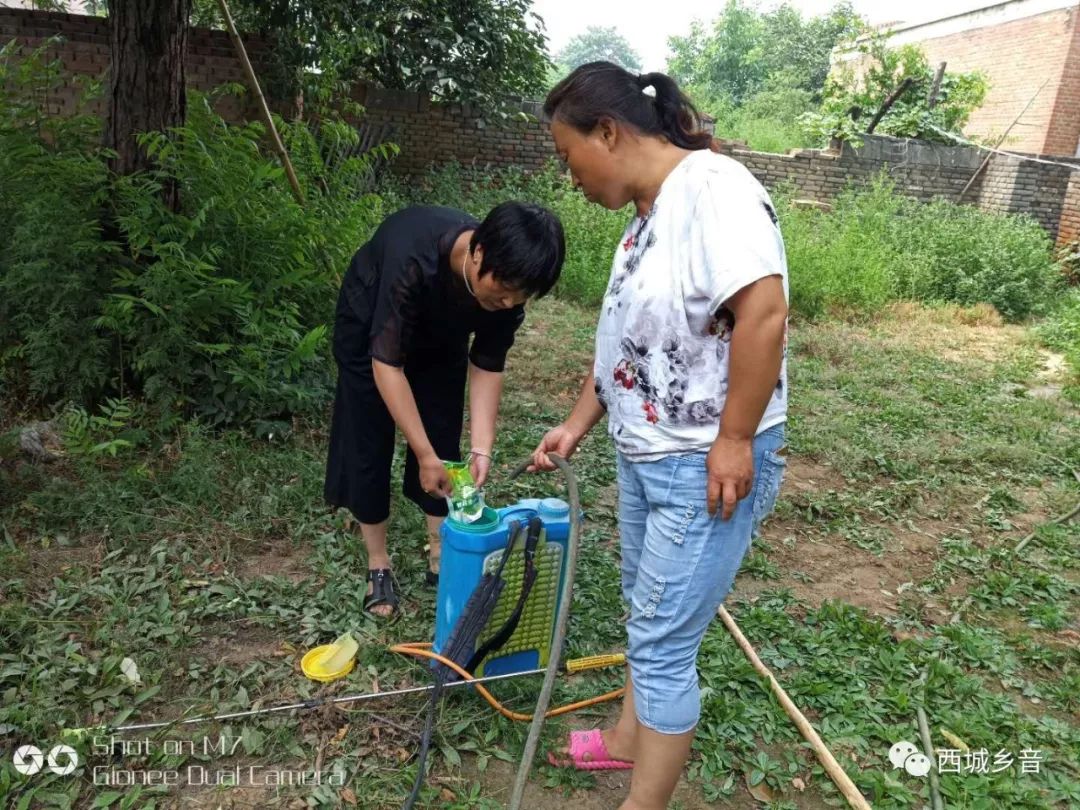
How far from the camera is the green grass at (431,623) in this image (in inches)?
80.0

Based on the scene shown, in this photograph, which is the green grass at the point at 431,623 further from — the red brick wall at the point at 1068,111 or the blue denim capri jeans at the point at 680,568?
the red brick wall at the point at 1068,111

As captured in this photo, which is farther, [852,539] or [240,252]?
[240,252]

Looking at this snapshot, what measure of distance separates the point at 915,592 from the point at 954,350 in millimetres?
4728

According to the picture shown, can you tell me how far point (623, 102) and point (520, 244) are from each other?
17.7 inches

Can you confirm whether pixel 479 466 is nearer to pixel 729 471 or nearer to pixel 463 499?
pixel 463 499

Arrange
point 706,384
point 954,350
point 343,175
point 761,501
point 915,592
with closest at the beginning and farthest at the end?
point 706,384 < point 761,501 < point 915,592 < point 343,175 < point 954,350

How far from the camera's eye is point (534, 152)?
9789 mm

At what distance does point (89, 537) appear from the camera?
9.39ft

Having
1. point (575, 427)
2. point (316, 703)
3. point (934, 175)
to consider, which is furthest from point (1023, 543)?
point (934, 175)

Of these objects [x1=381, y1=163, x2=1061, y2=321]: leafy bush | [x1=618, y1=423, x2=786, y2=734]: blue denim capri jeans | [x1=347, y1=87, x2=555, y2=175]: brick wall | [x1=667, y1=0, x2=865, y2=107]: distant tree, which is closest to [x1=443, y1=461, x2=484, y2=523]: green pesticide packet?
[x1=618, y1=423, x2=786, y2=734]: blue denim capri jeans

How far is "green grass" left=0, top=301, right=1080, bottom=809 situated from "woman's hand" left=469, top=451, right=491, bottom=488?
0.61 meters

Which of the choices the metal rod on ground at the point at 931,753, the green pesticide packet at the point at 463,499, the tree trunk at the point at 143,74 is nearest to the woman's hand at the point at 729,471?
the green pesticide packet at the point at 463,499

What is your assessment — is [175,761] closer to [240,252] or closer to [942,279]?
[240,252]

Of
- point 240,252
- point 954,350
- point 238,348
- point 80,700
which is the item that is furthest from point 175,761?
point 954,350
